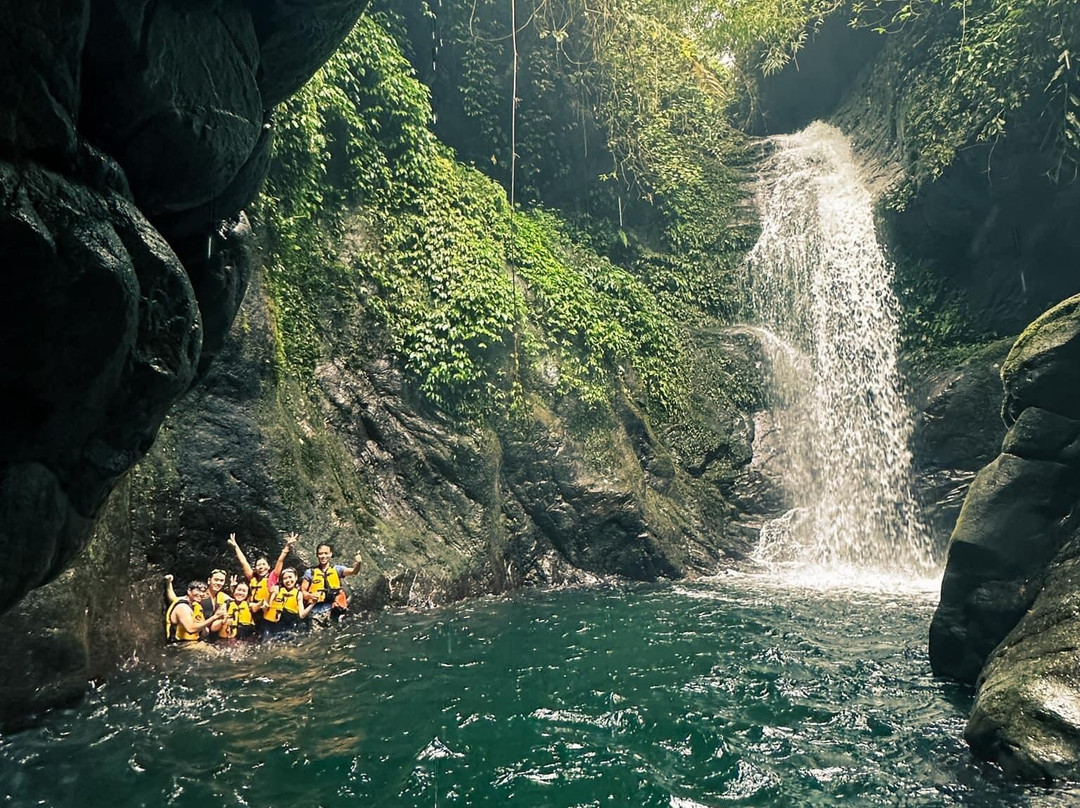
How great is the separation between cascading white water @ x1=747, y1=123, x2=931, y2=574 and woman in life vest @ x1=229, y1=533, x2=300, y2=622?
32.8ft

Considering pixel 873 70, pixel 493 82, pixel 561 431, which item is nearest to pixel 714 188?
pixel 873 70

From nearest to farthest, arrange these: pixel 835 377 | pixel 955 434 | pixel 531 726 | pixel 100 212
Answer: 1. pixel 100 212
2. pixel 531 726
3. pixel 955 434
4. pixel 835 377

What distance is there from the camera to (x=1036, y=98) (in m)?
14.7

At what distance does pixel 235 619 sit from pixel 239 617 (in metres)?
0.05

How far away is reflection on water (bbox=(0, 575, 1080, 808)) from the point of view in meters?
5.47

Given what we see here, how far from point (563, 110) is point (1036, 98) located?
1018 cm

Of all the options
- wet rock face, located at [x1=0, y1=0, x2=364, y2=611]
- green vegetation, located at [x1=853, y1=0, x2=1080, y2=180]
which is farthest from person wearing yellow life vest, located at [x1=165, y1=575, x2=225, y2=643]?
green vegetation, located at [x1=853, y1=0, x2=1080, y2=180]

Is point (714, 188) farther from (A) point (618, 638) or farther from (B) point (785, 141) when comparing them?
(A) point (618, 638)

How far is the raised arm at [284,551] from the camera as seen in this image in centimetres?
1026

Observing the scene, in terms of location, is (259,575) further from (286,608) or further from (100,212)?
(100,212)

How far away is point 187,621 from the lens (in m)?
9.06

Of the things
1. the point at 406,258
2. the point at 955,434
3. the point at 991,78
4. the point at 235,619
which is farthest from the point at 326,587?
the point at 991,78

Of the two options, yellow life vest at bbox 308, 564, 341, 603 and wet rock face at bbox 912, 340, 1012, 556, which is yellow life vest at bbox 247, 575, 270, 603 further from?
wet rock face at bbox 912, 340, 1012, 556

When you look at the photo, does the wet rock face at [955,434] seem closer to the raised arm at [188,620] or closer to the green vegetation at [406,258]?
the green vegetation at [406,258]
